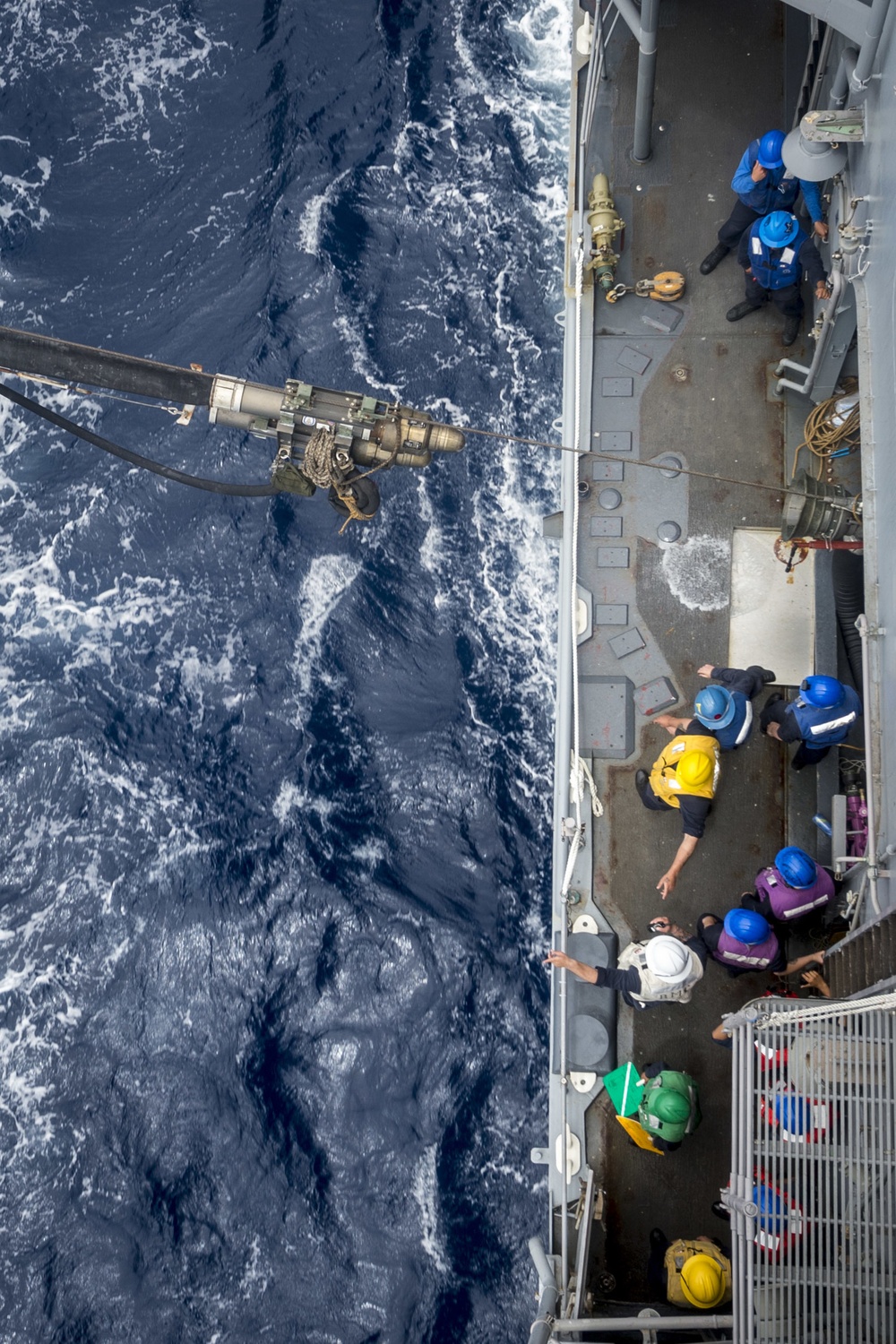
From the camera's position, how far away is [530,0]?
688 inches

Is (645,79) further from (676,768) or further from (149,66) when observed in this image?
(149,66)

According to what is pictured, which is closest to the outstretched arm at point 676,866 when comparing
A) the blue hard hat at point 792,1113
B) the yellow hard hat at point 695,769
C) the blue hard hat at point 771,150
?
the yellow hard hat at point 695,769

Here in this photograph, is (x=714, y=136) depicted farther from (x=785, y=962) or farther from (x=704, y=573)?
(x=785, y=962)

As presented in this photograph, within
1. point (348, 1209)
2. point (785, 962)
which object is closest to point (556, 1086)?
point (785, 962)

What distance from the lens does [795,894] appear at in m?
9.51

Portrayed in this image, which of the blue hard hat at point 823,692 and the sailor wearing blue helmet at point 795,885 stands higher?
the blue hard hat at point 823,692

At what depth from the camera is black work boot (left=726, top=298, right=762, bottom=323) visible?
39.9 ft

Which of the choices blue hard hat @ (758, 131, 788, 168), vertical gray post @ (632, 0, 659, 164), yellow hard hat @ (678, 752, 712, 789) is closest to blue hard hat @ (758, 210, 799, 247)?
blue hard hat @ (758, 131, 788, 168)

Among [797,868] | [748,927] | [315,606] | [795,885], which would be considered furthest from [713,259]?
[748,927]

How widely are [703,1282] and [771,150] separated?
37.7 ft

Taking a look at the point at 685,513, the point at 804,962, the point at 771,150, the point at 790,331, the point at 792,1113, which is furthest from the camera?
the point at 790,331

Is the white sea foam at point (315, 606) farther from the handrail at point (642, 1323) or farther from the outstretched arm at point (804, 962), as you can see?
the handrail at point (642, 1323)

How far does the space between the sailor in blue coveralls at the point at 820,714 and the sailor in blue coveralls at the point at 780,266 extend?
4585mm

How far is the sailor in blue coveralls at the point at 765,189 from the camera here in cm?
1095
